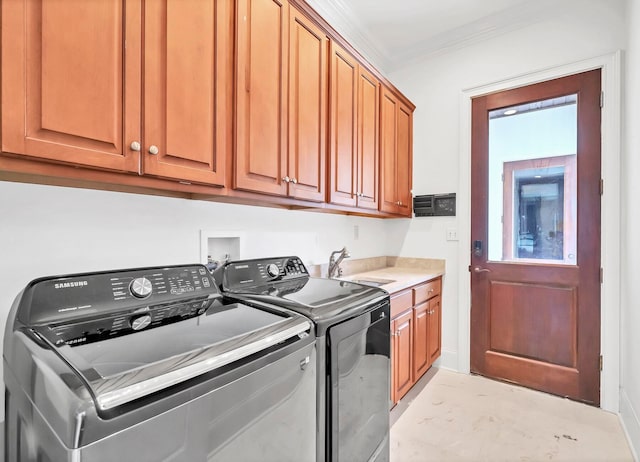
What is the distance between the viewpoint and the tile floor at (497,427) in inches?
69.0

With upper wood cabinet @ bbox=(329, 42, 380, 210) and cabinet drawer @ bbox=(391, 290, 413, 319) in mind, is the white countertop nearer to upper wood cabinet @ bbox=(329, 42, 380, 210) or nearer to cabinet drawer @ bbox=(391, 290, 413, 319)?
cabinet drawer @ bbox=(391, 290, 413, 319)

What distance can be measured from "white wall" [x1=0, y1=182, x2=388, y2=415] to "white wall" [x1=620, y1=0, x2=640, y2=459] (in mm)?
2095

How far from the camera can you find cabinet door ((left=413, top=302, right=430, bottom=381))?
7.50ft

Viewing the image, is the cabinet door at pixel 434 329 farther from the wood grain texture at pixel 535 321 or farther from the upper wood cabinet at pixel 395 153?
the upper wood cabinet at pixel 395 153

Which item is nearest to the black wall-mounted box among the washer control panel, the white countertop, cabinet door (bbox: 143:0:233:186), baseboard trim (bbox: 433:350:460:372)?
the white countertop

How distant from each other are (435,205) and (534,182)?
76 centimetres

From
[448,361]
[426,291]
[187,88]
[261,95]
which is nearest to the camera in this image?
[187,88]

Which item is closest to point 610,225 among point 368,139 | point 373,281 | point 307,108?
point 373,281

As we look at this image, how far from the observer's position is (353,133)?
6.82 ft

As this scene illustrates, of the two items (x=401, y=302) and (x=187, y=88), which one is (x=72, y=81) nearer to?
(x=187, y=88)

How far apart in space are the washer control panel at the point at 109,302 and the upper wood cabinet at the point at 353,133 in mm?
998

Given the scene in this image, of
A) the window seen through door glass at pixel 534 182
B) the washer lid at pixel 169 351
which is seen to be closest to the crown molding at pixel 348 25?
the window seen through door glass at pixel 534 182

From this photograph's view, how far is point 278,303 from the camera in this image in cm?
121

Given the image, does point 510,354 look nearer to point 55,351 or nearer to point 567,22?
point 567,22
